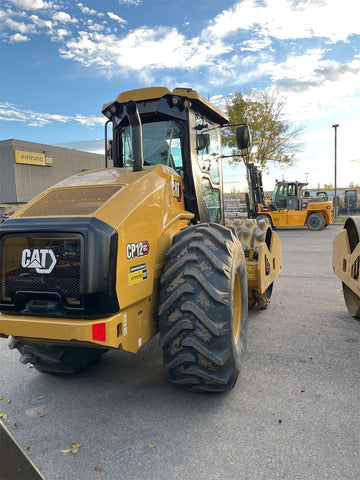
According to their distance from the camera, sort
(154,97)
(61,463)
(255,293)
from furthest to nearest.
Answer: (255,293) → (154,97) → (61,463)

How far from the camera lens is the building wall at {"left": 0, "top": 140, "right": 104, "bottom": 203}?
121 feet

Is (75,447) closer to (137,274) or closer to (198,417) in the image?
(198,417)

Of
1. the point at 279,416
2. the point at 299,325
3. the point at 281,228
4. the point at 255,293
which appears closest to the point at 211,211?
the point at 255,293

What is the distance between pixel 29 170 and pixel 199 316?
130 ft

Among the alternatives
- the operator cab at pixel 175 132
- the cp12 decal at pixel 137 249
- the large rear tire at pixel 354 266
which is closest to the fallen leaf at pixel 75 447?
the cp12 decal at pixel 137 249

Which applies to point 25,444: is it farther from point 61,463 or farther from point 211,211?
point 211,211

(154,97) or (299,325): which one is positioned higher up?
(154,97)

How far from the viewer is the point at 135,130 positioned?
3.12m

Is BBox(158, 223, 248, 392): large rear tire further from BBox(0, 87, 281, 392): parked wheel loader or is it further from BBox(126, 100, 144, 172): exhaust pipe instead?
BBox(126, 100, 144, 172): exhaust pipe

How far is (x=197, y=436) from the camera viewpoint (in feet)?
8.64

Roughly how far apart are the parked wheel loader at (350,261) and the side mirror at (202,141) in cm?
229

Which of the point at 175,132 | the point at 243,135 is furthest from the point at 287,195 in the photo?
the point at 175,132

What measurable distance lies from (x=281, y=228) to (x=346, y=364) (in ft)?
64.2

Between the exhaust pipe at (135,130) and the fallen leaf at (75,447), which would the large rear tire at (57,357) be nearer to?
the fallen leaf at (75,447)
